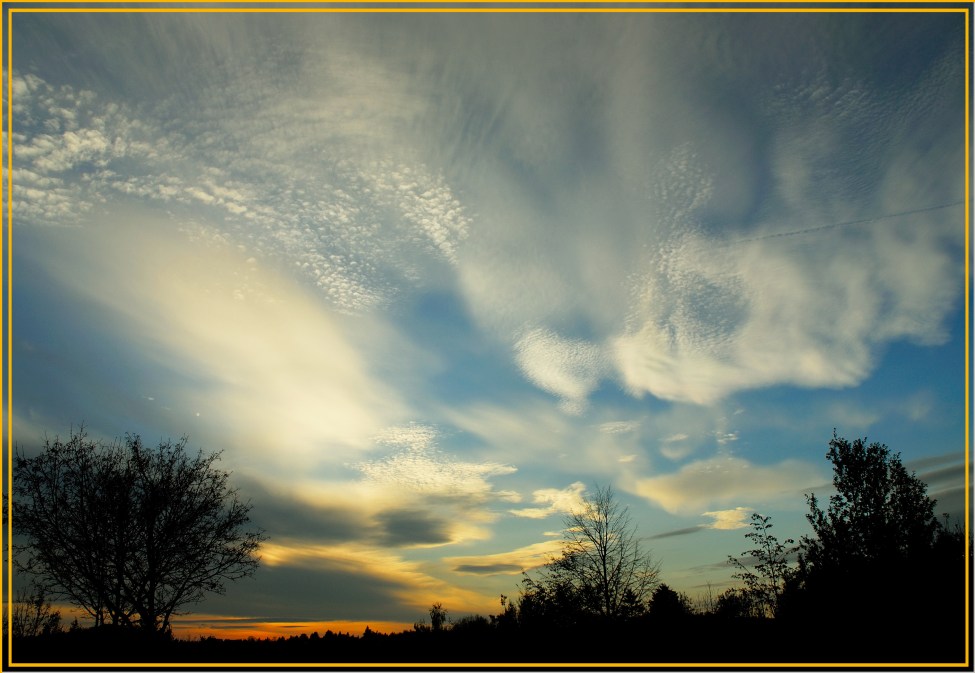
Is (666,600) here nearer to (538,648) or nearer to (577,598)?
(577,598)

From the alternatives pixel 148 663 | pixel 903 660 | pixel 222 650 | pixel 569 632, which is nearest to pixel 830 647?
pixel 903 660

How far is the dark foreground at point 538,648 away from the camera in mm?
14359

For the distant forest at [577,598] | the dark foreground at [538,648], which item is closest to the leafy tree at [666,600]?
the distant forest at [577,598]

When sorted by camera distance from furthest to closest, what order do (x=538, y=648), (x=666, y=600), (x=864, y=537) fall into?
(x=666, y=600), (x=864, y=537), (x=538, y=648)

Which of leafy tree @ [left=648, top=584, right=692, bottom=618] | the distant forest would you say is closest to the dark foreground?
the distant forest

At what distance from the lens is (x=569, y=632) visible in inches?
627

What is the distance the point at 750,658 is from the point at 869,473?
1144 inches

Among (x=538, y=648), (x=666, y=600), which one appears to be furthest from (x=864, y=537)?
(x=538, y=648)

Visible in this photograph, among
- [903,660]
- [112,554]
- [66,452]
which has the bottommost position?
[903,660]

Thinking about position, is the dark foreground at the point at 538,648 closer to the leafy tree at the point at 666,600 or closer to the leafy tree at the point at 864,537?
the leafy tree at the point at 864,537

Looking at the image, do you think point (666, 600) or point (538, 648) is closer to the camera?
point (538, 648)

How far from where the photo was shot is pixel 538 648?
15109 mm

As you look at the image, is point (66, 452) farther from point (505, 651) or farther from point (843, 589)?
point (843, 589)

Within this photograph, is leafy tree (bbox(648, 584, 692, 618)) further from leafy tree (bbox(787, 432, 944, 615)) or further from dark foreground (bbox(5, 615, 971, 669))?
dark foreground (bbox(5, 615, 971, 669))
